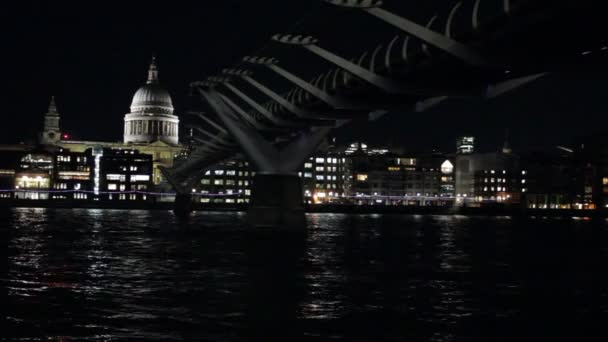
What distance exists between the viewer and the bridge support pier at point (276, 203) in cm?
6194

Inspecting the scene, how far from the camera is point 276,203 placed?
62719 mm

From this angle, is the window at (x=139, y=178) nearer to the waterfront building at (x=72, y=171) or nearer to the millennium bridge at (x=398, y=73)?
the waterfront building at (x=72, y=171)

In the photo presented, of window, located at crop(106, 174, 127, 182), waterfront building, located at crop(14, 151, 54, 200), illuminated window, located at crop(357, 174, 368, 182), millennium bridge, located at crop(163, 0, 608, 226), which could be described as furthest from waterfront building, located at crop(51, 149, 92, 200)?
millennium bridge, located at crop(163, 0, 608, 226)

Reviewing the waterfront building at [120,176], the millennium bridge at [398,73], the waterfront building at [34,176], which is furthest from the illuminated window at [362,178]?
the millennium bridge at [398,73]

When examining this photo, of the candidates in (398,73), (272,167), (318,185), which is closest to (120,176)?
(318,185)

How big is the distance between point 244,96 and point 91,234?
16138mm

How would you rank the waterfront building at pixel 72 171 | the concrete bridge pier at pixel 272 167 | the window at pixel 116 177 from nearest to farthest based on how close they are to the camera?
the concrete bridge pier at pixel 272 167 → the waterfront building at pixel 72 171 → the window at pixel 116 177

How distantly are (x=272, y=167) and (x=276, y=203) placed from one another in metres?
2.79

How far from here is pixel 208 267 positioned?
38281 millimetres

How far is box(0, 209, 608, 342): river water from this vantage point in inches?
843

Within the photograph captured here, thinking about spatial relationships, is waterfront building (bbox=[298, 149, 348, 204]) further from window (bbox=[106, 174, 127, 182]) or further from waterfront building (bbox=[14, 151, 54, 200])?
waterfront building (bbox=[14, 151, 54, 200])

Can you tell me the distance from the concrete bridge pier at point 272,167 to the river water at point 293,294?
906cm

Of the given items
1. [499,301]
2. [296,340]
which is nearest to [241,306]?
[296,340]

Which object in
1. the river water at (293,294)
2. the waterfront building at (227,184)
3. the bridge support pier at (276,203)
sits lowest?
the river water at (293,294)
